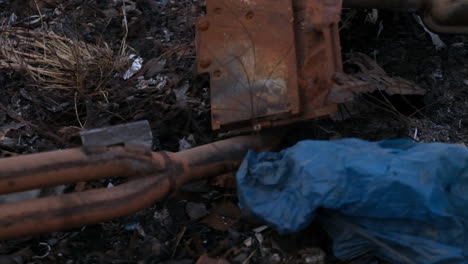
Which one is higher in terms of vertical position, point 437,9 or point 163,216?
point 437,9

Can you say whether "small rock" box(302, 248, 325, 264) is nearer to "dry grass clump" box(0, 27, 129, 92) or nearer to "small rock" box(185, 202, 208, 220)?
"small rock" box(185, 202, 208, 220)

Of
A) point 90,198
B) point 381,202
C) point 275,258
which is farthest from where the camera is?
point 275,258

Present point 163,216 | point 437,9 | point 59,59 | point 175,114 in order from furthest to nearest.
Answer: point 59,59, point 437,9, point 175,114, point 163,216

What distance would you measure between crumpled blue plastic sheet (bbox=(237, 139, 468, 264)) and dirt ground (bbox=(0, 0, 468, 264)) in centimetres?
20

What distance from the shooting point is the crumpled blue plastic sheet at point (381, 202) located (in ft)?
7.68

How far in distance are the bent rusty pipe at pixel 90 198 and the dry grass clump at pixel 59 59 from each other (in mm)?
1277

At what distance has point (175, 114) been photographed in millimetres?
3443

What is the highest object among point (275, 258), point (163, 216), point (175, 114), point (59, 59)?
point (59, 59)

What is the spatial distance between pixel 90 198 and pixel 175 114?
3.59 ft

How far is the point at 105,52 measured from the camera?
399 centimetres

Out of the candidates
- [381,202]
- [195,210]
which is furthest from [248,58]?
[381,202]

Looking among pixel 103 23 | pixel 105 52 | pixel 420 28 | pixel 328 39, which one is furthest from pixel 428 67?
pixel 103 23

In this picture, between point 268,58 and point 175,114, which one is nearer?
point 268,58

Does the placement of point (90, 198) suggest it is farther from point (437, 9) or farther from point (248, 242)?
point (437, 9)
